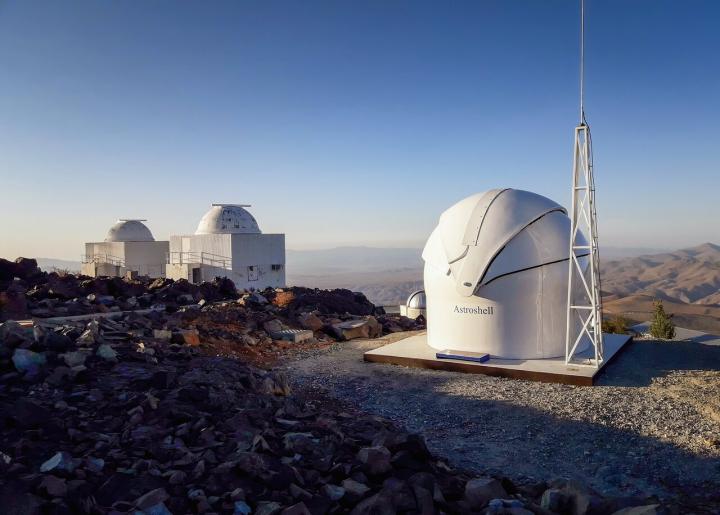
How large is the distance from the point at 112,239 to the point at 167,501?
43.6 meters

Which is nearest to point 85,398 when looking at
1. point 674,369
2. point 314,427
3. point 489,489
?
point 314,427

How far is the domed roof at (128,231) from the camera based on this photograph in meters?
43.6

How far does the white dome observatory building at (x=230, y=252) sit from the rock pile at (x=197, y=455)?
28439mm

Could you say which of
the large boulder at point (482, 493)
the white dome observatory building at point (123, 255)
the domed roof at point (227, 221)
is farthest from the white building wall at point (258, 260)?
the large boulder at point (482, 493)

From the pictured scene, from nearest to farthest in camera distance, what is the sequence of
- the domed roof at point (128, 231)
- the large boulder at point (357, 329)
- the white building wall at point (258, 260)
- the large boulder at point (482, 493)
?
the large boulder at point (482, 493) < the large boulder at point (357, 329) < the white building wall at point (258, 260) < the domed roof at point (128, 231)

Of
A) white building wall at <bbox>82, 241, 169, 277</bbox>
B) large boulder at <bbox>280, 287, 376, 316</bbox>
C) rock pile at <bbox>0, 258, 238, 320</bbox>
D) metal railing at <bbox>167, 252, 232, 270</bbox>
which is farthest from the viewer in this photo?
white building wall at <bbox>82, 241, 169, 277</bbox>

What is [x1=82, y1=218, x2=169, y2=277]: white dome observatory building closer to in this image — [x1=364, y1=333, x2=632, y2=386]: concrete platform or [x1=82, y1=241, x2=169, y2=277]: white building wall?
[x1=82, y1=241, x2=169, y2=277]: white building wall

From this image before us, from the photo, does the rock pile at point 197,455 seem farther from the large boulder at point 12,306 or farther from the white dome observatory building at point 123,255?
the white dome observatory building at point 123,255

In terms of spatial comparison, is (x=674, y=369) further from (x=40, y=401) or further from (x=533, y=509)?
(x=40, y=401)

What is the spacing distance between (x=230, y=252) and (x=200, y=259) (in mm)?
2928

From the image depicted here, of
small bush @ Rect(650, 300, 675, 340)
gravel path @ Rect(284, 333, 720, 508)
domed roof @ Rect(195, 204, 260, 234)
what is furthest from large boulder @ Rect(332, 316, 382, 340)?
domed roof @ Rect(195, 204, 260, 234)

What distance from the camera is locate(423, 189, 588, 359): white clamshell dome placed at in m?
11.5

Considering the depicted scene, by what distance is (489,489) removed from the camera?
471 cm

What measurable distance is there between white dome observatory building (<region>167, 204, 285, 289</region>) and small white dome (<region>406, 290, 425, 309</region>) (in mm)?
16233
